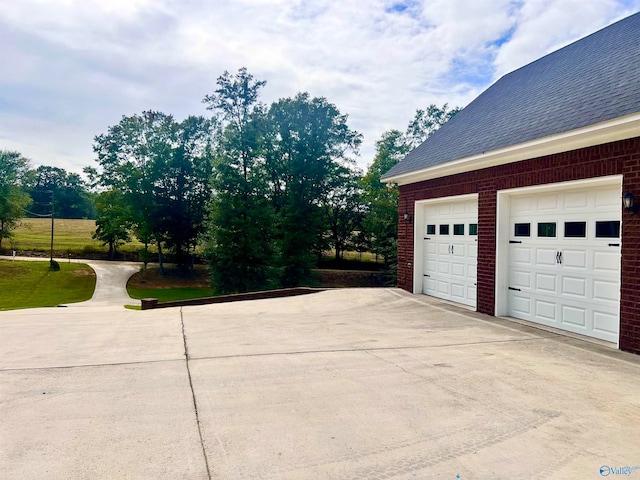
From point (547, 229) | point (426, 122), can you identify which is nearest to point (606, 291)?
point (547, 229)

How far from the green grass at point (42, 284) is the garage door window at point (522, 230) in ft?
75.8

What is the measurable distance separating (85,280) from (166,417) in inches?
1214

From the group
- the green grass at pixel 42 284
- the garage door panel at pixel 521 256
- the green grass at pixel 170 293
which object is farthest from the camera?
the green grass at pixel 170 293

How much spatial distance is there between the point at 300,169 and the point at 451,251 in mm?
22448

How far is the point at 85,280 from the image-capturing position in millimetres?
29953

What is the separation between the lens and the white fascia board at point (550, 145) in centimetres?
574

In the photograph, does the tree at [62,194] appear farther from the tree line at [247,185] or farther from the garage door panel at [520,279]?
the garage door panel at [520,279]

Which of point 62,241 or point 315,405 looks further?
point 62,241

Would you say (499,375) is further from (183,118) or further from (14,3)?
(183,118)

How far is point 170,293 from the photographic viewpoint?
28875mm

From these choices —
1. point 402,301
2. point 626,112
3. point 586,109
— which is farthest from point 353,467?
point 402,301

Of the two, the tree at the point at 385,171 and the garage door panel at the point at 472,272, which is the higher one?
the tree at the point at 385,171

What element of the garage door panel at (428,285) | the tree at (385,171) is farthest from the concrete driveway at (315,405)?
the tree at (385,171)

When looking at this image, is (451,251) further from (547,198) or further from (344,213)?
(344,213)
